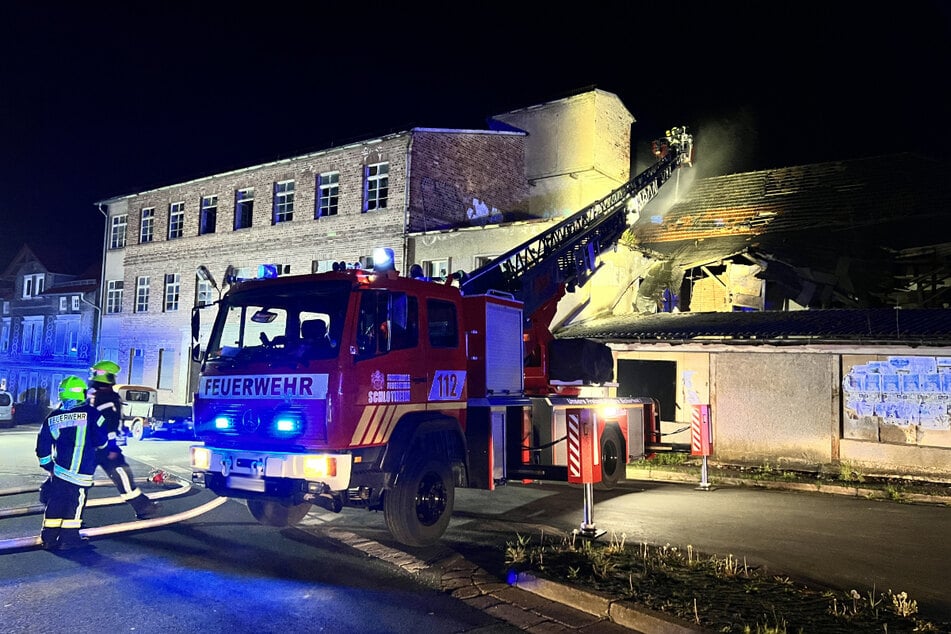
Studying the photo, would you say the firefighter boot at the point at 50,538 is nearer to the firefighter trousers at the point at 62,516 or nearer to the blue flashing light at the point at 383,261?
the firefighter trousers at the point at 62,516

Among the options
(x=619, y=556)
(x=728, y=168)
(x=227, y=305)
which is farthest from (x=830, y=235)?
(x=227, y=305)

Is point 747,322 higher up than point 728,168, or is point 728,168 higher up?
point 728,168

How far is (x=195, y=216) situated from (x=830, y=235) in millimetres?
22687

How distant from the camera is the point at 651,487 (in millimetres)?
11219

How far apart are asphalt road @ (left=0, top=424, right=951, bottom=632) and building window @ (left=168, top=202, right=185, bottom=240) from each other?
19.0 metres

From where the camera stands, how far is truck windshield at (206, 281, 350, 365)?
645 centimetres

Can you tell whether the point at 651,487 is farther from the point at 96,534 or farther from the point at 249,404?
the point at 96,534

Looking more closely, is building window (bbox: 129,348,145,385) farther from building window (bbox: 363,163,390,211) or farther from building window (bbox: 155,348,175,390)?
building window (bbox: 363,163,390,211)

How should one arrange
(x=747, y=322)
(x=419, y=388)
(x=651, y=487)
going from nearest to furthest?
1. (x=419, y=388)
2. (x=651, y=487)
3. (x=747, y=322)

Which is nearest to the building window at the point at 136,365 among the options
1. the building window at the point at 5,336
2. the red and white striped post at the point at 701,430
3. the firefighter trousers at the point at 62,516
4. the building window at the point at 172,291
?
the building window at the point at 172,291

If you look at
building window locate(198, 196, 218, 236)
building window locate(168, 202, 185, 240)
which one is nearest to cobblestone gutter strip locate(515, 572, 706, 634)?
building window locate(198, 196, 218, 236)

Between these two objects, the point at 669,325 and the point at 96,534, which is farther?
the point at 669,325

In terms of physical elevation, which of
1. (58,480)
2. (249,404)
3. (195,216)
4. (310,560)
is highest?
(195,216)

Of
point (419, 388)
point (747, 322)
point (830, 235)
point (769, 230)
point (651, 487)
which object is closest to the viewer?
point (419, 388)
